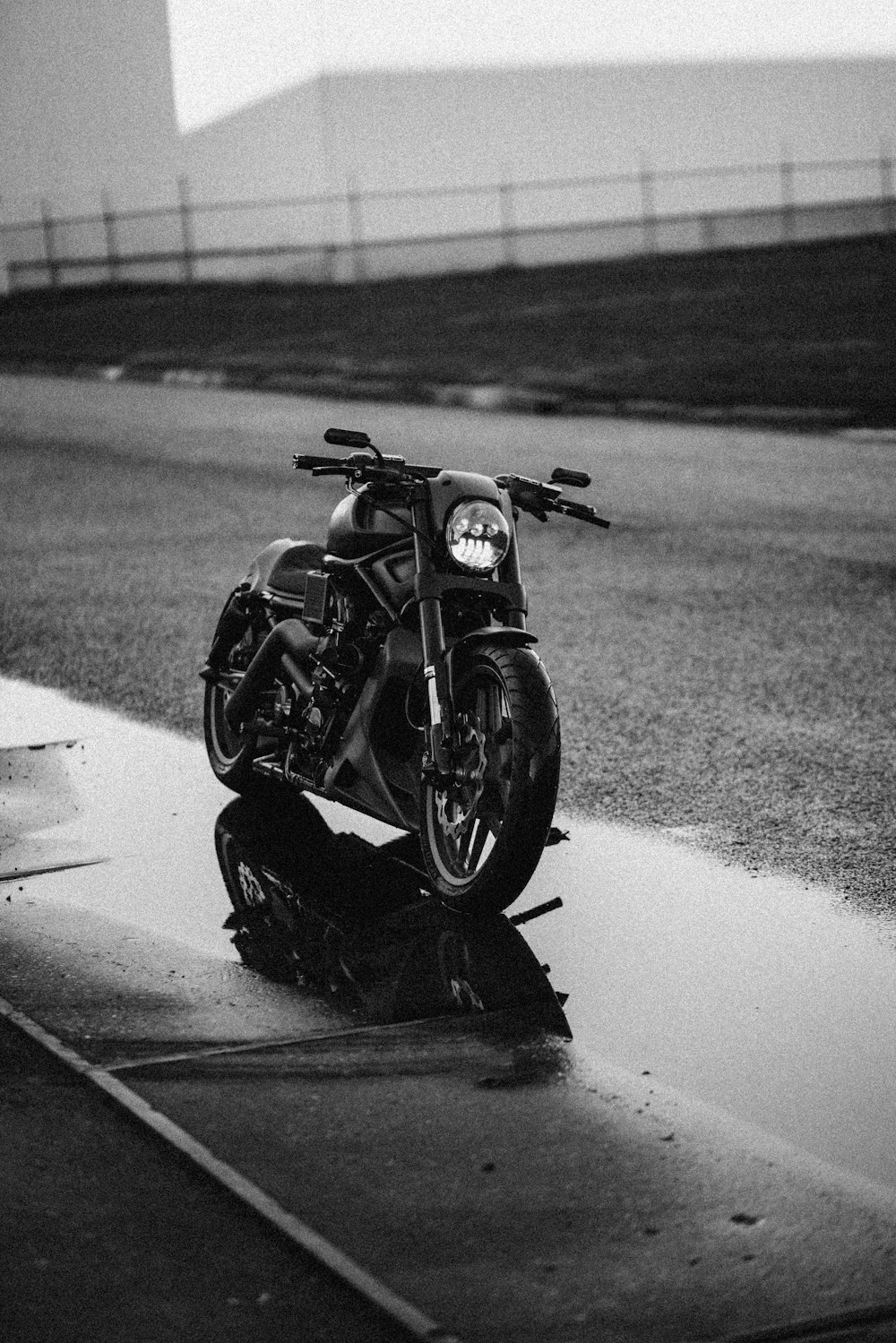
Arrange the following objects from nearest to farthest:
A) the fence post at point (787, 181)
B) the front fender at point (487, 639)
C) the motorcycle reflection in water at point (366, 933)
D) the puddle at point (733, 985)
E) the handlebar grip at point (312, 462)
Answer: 1. the puddle at point (733, 985)
2. the motorcycle reflection in water at point (366, 933)
3. the front fender at point (487, 639)
4. the handlebar grip at point (312, 462)
5. the fence post at point (787, 181)

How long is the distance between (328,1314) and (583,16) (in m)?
40.2

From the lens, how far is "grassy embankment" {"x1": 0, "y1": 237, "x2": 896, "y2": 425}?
20719 millimetres

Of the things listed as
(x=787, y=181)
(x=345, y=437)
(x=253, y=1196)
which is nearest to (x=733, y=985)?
(x=253, y=1196)

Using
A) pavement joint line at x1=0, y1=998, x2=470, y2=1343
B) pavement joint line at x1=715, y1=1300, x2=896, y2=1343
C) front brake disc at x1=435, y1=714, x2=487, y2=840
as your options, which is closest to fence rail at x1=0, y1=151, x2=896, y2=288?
front brake disc at x1=435, y1=714, x2=487, y2=840

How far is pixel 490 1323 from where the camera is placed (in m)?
3.42

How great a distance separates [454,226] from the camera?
4203 cm

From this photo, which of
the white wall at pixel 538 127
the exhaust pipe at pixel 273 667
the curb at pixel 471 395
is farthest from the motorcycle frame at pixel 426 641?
the white wall at pixel 538 127

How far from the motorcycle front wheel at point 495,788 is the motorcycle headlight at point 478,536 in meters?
0.26

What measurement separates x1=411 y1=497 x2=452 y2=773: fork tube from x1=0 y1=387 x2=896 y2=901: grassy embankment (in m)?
1.04

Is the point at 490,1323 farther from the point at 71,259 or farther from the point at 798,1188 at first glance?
the point at 71,259

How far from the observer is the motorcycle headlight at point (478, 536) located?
5.64m

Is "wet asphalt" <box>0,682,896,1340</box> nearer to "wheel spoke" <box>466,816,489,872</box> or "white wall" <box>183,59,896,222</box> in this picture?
"wheel spoke" <box>466,816,489,872</box>

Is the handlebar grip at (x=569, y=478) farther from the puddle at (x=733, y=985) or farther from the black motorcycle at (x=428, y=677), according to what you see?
the puddle at (x=733, y=985)

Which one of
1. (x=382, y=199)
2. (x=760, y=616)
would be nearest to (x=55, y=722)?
(x=760, y=616)
